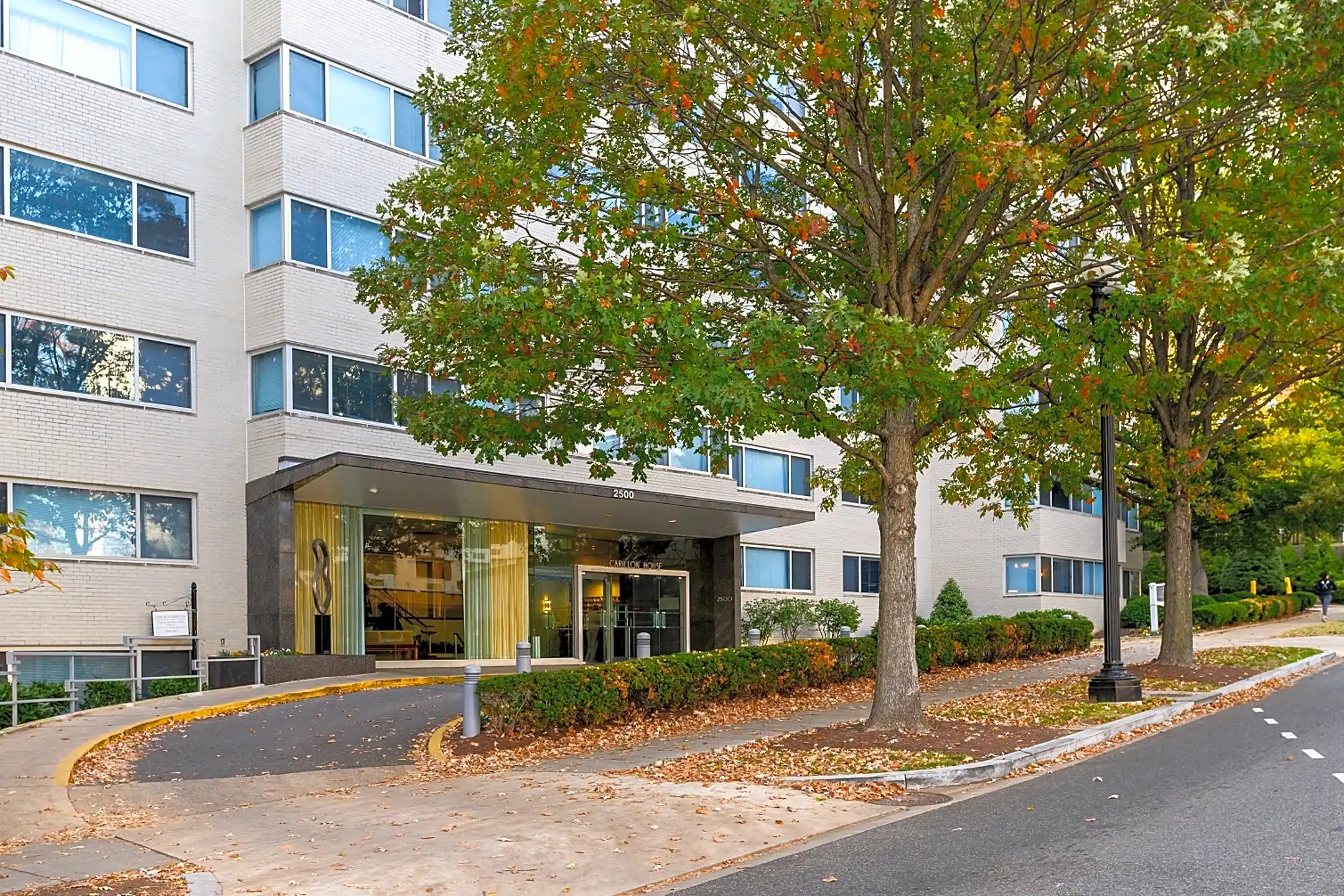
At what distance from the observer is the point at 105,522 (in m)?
22.3

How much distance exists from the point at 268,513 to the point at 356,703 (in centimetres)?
579

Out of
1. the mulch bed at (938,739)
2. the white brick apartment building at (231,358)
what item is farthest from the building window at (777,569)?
the mulch bed at (938,739)

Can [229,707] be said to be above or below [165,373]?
below

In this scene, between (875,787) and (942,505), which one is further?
(942,505)

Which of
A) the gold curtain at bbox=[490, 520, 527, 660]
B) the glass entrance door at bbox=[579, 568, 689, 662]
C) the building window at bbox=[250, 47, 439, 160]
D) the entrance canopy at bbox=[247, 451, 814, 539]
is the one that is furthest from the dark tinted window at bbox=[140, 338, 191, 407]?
the glass entrance door at bbox=[579, 568, 689, 662]

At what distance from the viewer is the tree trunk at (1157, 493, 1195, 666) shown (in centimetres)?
2408

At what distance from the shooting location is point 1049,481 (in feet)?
72.5

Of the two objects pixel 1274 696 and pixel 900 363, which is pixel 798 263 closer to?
pixel 900 363

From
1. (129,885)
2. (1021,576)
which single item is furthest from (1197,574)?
(129,885)

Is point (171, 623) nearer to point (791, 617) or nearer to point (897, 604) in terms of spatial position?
point (897, 604)

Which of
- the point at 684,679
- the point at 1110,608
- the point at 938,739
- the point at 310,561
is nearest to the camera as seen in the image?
the point at 938,739

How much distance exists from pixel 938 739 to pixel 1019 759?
4.34 ft

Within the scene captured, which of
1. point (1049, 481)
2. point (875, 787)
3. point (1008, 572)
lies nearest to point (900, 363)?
point (875, 787)

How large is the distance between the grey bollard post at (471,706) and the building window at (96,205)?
12.3 m
